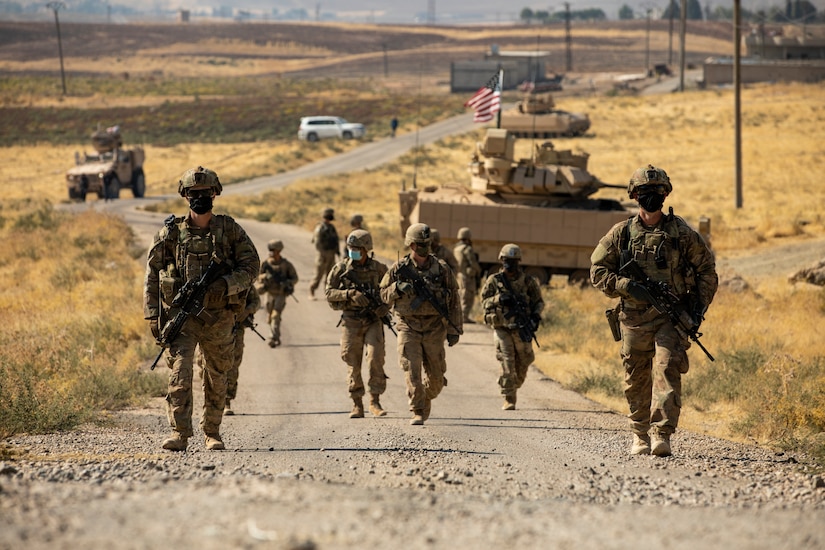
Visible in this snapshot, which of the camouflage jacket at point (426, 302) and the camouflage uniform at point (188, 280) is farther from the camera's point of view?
the camouflage jacket at point (426, 302)

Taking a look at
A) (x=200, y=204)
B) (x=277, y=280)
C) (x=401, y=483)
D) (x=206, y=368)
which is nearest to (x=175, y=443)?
(x=206, y=368)

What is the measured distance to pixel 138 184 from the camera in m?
43.7

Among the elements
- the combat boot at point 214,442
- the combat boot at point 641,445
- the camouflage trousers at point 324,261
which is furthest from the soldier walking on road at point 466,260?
the combat boot at point 214,442

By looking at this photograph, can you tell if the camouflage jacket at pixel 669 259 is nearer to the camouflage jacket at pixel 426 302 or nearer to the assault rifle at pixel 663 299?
the assault rifle at pixel 663 299

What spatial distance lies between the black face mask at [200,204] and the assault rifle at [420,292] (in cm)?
243

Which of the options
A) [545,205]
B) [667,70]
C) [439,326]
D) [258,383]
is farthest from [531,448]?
[667,70]

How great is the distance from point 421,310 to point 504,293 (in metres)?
1.67

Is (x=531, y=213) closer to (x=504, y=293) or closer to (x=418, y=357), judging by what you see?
(x=504, y=293)

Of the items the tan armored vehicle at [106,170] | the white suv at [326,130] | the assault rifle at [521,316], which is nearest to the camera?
the assault rifle at [521,316]

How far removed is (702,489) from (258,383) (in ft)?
25.9

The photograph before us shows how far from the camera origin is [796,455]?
9.77m

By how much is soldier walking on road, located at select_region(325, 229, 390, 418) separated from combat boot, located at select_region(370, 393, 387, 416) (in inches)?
0.6

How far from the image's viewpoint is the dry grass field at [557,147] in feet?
47.7

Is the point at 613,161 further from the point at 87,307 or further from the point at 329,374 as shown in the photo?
the point at 329,374
